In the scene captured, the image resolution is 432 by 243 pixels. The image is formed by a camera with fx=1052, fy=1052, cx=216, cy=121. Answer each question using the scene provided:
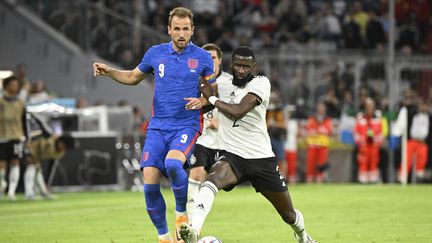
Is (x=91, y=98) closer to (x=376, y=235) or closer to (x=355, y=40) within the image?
(x=355, y=40)

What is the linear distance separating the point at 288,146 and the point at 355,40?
618cm

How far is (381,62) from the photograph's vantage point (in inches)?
1233

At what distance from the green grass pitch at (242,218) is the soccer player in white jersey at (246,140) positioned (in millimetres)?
1651

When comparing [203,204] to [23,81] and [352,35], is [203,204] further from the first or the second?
[352,35]

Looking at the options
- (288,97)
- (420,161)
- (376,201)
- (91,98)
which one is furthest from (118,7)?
(376,201)

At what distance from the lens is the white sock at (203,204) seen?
1016 centimetres

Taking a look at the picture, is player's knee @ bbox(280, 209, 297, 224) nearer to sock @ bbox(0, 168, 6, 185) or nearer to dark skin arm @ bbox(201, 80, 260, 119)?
Result: dark skin arm @ bbox(201, 80, 260, 119)

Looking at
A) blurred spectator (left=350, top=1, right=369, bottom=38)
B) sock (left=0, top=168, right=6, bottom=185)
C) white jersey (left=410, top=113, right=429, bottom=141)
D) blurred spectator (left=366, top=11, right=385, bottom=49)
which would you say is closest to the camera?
sock (left=0, top=168, right=6, bottom=185)

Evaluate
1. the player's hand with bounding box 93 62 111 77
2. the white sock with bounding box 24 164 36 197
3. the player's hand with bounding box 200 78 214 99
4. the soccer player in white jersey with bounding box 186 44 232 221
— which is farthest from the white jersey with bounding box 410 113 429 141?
A: the player's hand with bounding box 93 62 111 77

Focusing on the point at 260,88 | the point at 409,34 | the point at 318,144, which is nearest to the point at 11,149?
the point at 318,144

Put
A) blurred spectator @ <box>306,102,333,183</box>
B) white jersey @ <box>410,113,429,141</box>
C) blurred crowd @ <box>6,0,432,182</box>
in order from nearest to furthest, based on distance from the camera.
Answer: white jersey @ <box>410,113,429,141</box> < blurred spectator @ <box>306,102,333,183</box> < blurred crowd @ <box>6,0,432,182</box>

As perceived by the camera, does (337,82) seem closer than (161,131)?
No

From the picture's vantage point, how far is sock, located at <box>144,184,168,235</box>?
1075 centimetres

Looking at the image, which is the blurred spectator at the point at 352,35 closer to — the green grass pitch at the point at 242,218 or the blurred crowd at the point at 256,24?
the blurred crowd at the point at 256,24
